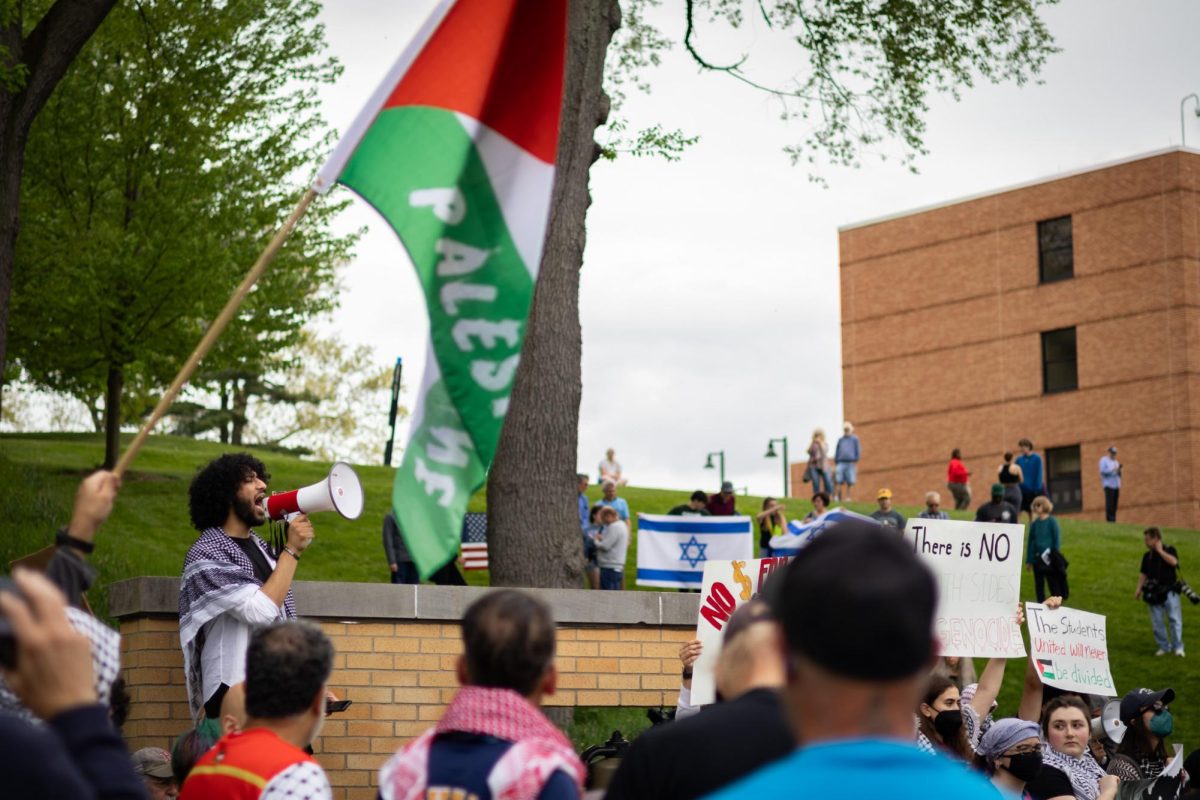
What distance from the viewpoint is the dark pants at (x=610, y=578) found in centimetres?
2089

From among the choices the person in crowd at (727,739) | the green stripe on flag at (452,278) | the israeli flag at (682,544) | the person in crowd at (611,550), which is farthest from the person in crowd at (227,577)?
the israeli flag at (682,544)

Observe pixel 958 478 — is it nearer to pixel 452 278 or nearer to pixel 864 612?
pixel 452 278

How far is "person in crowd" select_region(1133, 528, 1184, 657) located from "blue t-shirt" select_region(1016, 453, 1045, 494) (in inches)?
434

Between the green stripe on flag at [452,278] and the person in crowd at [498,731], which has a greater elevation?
the green stripe on flag at [452,278]

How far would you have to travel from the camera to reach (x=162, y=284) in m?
24.1

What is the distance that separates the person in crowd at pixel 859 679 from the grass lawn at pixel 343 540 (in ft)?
30.4

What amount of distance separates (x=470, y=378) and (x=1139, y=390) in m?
50.1

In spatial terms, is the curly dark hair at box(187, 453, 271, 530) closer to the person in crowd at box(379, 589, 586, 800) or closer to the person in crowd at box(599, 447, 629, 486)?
the person in crowd at box(379, 589, 586, 800)

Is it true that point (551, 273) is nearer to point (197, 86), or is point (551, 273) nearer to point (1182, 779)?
point (1182, 779)

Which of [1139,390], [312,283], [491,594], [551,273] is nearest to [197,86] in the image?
[312,283]

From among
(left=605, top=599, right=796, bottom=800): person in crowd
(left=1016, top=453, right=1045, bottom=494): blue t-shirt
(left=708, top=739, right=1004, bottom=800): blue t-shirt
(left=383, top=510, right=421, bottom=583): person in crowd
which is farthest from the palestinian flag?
(left=1016, top=453, right=1045, bottom=494): blue t-shirt

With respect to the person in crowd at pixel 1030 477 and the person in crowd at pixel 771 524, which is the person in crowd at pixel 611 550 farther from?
the person in crowd at pixel 1030 477

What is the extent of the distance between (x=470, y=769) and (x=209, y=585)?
3242mm

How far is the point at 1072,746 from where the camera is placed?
8.18m
